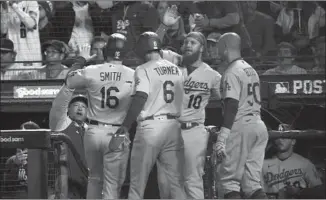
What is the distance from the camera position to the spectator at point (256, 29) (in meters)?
7.71

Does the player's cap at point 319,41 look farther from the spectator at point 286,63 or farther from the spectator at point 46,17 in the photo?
the spectator at point 46,17

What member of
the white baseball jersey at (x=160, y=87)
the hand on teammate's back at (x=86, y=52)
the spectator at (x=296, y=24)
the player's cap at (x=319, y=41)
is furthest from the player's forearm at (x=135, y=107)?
the player's cap at (x=319, y=41)

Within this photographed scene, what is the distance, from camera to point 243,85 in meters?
6.04

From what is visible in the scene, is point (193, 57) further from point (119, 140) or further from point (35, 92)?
point (35, 92)

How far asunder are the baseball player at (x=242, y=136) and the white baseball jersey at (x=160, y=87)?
0.35 m

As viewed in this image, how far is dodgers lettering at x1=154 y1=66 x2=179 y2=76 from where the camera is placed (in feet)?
19.4

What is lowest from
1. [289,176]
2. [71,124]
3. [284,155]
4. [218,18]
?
[289,176]

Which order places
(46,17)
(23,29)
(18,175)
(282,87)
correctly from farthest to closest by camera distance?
(46,17), (23,29), (282,87), (18,175)

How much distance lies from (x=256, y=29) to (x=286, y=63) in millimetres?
439

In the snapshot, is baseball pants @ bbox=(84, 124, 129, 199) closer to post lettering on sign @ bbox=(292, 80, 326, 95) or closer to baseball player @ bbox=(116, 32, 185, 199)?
baseball player @ bbox=(116, 32, 185, 199)

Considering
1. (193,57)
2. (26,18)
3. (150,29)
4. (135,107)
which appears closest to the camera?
(135,107)

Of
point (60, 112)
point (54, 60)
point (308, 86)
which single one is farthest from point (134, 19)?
point (308, 86)

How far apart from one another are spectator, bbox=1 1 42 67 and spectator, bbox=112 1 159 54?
0.79m

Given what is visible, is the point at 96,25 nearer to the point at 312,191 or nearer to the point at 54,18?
the point at 54,18
